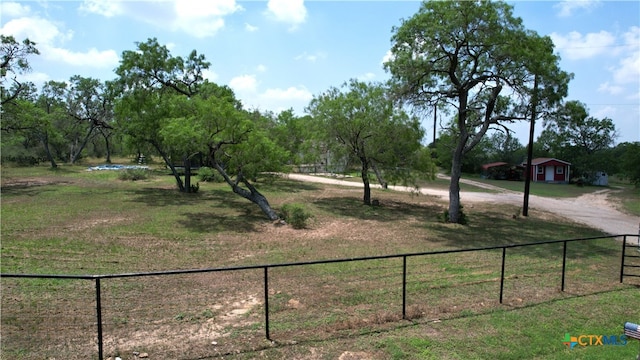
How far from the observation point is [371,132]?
73.9ft

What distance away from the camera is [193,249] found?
12.9 m

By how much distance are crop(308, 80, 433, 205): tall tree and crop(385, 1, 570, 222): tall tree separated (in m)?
2.49

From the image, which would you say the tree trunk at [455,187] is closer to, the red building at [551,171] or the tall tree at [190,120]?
the tall tree at [190,120]

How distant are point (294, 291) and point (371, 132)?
49.7ft

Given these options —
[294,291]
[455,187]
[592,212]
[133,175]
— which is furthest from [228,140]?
[592,212]

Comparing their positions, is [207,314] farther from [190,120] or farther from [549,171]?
[549,171]

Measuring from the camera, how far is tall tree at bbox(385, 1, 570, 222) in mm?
17031

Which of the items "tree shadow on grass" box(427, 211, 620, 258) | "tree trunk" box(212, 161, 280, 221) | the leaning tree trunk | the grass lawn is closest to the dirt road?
"tree shadow on grass" box(427, 211, 620, 258)

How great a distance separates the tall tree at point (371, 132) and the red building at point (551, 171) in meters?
37.3

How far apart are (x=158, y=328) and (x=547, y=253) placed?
40.4ft

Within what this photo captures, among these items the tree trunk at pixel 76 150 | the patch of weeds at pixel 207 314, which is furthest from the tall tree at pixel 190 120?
the tree trunk at pixel 76 150

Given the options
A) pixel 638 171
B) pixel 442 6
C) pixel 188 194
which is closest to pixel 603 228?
pixel 442 6

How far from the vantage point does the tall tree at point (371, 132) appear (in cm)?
2234

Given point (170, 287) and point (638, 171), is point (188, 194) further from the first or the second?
point (638, 171)
